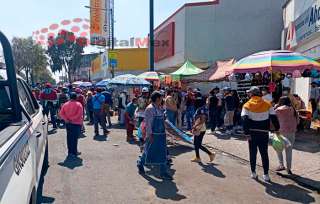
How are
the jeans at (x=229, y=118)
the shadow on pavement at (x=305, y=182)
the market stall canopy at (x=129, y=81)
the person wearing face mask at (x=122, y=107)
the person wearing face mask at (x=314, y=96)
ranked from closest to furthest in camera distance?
the shadow on pavement at (x=305, y=182) < the jeans at (x=229, y=118) < the person wearing face mask at (x=314, y=96) < the market stall canopy at (x=129, y=81) < the person wearing face mask at (x=122, y=107)

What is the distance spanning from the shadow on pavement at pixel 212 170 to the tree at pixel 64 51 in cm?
5749

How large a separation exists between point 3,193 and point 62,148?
8219 millimetres

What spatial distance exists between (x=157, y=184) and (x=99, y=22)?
24.9 metres

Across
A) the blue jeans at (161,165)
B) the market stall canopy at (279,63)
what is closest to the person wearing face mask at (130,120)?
the market stall canopy at (279,63)

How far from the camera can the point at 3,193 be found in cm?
214

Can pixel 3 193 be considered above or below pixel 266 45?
below

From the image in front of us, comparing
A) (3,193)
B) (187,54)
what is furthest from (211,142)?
(187,54)

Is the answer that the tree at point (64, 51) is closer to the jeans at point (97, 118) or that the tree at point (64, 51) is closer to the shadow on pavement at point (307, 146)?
the jeans at point (97, 118)

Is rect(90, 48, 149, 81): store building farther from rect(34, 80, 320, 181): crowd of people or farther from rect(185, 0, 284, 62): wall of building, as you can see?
rect(34, 80, 320, 181): crowd of people

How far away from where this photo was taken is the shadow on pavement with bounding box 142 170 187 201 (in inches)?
236

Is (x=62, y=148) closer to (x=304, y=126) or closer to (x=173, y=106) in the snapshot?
(x=173, y=106)

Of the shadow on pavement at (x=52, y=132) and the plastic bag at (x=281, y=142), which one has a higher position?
the plastic bag at (x=281, y=142)

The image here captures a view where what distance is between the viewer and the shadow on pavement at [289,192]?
6020mm

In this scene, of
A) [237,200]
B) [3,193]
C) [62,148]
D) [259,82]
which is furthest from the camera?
[259,82]
